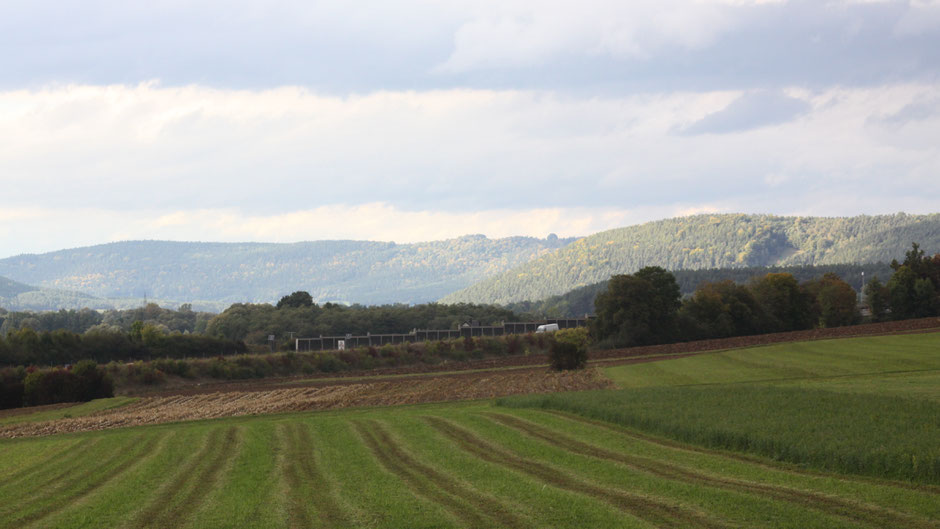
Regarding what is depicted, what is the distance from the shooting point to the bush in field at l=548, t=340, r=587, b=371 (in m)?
75.5

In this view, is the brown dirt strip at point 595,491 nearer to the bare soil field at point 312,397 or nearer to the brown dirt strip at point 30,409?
the bare soil field at point 312,397

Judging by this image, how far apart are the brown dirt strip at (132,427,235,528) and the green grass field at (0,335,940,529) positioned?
62mm

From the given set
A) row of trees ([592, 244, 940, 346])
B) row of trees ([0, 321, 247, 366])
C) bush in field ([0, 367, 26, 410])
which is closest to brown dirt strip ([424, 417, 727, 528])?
bush in field ([0, 367, 26, 410])

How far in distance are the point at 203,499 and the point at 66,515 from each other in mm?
3120

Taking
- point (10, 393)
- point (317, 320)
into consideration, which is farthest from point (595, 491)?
point (317, 320)

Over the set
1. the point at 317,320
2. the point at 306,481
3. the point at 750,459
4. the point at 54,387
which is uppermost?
the point at 317,320

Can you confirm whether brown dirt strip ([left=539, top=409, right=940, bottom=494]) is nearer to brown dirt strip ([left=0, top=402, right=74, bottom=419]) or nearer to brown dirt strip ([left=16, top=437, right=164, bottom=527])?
brown dirt strip ([left=16, top=437, right=164, bottom=527])

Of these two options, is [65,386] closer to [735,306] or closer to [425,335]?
[735,306]

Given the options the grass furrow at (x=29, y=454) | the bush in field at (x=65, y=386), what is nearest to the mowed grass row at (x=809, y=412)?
the grass furrow at (x=29, y=454)

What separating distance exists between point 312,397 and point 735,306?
7044 cm

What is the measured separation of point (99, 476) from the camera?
87.3 ft

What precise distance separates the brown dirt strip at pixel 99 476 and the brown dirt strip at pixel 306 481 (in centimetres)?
523

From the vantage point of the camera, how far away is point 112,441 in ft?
121

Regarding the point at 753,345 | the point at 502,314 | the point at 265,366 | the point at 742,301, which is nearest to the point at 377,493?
the point at 753,345
